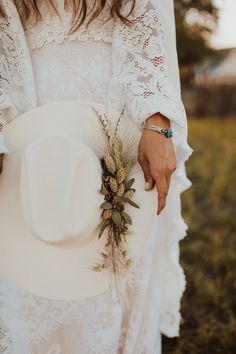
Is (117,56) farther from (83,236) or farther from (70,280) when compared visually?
(70,280)

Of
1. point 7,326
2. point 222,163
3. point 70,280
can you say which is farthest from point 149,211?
point 222,163

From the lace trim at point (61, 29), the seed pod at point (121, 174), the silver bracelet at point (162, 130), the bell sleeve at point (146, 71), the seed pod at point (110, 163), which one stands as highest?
the lace trim at point (61, 29)

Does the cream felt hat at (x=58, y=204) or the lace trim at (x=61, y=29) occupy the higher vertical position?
the lace trim at (x=61, y=29)

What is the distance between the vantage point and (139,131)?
157 centimetres

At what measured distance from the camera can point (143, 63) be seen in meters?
1.63

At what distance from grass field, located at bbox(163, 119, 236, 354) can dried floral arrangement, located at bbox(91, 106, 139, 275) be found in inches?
52.9

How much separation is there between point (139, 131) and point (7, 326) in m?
0.82

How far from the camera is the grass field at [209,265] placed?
8.87ft

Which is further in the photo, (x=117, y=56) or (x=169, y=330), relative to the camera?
(x=169, y=330)

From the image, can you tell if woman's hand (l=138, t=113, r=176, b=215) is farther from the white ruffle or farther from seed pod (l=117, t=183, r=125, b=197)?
the white ruffle

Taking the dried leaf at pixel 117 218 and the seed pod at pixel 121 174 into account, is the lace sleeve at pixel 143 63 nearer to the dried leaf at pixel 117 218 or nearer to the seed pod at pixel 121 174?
the seed pod at pixel 121 174

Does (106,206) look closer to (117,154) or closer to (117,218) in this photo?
(117,218)

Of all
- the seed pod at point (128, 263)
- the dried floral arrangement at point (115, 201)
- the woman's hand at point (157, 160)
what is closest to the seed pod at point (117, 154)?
the dried floral arrangement at point (115, 201)

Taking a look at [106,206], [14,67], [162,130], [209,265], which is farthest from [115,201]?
[209,265]
